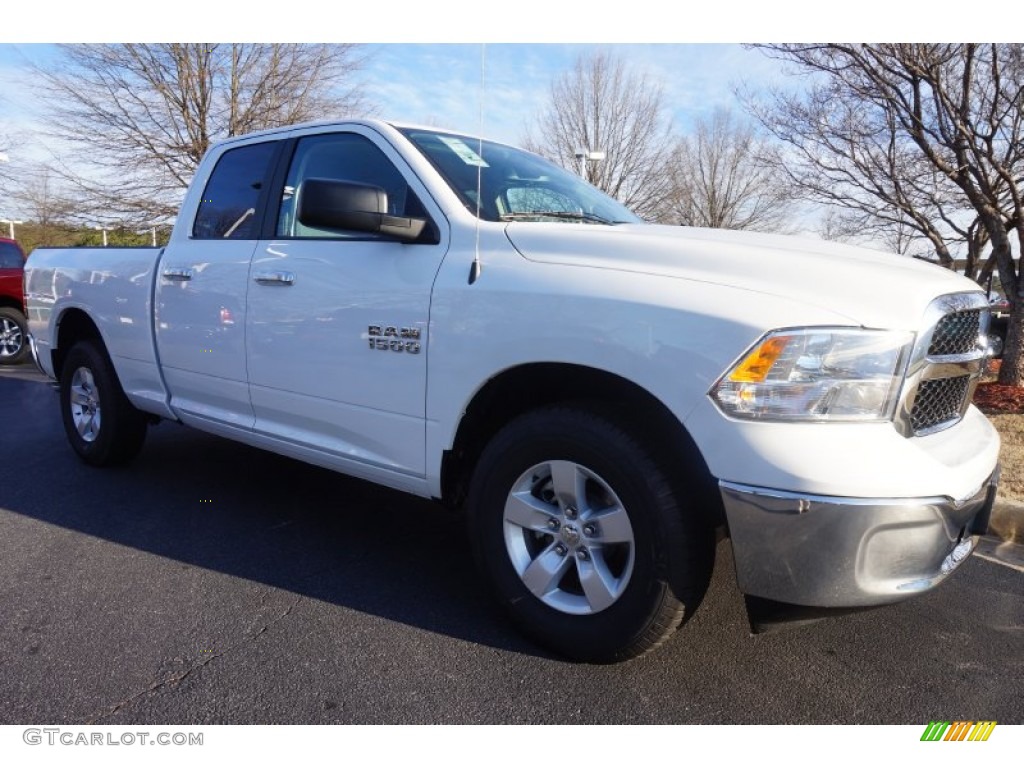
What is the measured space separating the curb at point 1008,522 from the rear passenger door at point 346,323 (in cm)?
330

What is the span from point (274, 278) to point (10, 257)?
10.2 m

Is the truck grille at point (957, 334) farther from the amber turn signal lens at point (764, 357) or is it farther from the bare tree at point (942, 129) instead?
the bare tree at point (942, 129)

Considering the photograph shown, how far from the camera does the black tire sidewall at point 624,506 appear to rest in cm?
226

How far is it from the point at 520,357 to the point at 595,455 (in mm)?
422

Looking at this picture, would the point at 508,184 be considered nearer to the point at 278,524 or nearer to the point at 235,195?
the point at 235,195

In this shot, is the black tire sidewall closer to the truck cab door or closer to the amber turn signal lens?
the amber turn signal lens

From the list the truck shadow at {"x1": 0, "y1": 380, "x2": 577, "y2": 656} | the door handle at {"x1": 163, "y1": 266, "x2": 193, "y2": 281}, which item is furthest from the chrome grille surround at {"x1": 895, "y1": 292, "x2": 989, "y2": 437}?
the door handle at {"x1": 163, "y1": 266, "x2": 193, "y2": 281}

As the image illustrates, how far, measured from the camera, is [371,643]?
2.67 metres

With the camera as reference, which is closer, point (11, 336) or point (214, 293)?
point (214, 293)

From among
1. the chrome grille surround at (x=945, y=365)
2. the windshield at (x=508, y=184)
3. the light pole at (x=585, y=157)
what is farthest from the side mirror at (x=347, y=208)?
the light pole at (x=585, y=157)

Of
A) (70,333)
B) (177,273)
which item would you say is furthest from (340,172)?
(70,333)

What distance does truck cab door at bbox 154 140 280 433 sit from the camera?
3570mm

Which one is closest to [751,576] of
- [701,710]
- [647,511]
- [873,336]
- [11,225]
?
[647,511]
